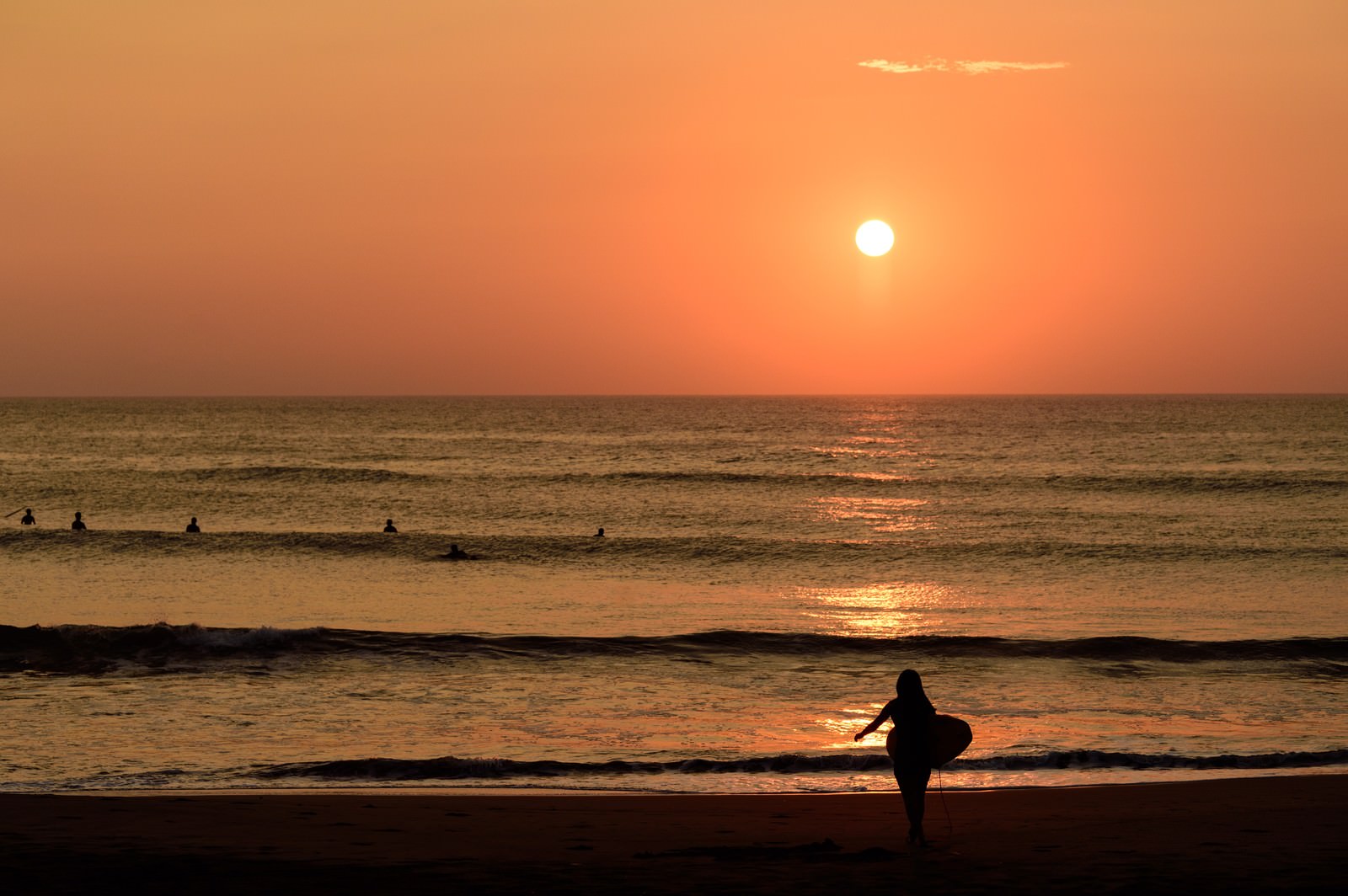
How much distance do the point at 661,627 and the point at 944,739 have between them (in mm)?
15864

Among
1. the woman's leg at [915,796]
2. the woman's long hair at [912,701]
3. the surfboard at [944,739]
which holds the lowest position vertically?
the woman's leg at [915,796]

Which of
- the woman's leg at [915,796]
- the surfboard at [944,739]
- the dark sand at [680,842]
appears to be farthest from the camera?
the surfboard at [944,739]

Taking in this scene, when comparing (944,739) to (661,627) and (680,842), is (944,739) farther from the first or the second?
(661,627)

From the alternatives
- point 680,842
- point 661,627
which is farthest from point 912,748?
point 661,627

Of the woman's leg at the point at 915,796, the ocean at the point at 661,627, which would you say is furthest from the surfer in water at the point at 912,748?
the ocean at the point at 661,627

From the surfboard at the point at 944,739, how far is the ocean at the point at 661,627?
3569 mm

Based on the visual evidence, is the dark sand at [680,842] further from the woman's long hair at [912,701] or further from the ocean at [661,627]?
the ocean at [661,627]

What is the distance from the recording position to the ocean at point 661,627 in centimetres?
1545

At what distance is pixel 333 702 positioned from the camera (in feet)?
61.4

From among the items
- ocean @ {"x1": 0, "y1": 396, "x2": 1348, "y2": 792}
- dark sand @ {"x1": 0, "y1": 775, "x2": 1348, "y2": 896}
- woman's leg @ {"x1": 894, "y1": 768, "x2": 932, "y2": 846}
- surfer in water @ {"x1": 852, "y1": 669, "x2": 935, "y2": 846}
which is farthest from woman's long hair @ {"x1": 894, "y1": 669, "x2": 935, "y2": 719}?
ocean @ {"x1": 0, "y1": 396, "x2": 1348, "y2": 792}

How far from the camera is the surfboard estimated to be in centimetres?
1058

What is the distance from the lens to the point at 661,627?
26219mm

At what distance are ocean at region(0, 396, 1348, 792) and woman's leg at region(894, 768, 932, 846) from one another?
3.49 m

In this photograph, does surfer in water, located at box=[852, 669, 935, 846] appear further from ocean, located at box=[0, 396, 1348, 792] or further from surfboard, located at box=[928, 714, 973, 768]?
ocean, located at box=[0, 396, 1348, 792]
